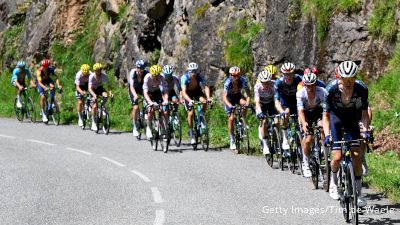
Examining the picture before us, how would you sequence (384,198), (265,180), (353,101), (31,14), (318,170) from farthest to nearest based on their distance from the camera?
(31,14)
(265,180)
(318,170)
(384,198)
(353,101)

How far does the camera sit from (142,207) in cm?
1034

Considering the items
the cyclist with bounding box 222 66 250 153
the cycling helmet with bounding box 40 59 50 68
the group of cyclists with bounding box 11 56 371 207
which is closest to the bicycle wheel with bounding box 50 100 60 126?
the group of cyclists with bounding box 11 56 371 207

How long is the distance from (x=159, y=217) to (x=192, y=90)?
7.85 metres

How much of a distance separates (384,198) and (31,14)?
29.8 m

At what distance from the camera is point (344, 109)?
30.1ft

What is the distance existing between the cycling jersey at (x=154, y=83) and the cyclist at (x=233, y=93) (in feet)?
→ 6.89

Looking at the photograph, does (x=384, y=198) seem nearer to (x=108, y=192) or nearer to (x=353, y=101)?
(x=353, y=101)

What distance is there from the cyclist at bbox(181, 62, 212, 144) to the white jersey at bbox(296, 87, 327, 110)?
5192 millimetres

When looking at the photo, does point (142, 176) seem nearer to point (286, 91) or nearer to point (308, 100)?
point (286, 91)

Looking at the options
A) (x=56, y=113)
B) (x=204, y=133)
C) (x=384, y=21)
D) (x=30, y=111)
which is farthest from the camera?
(x=30, y=111)

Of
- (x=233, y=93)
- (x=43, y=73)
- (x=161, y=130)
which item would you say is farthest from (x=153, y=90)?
(x=43, y=73)

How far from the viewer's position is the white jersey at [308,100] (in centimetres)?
1139

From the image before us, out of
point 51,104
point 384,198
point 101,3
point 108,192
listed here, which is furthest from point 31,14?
point 384,198

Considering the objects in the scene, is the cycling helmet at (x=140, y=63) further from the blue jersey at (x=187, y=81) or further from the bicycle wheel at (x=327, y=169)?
the bicycle wheel at (x=327, y=169)
